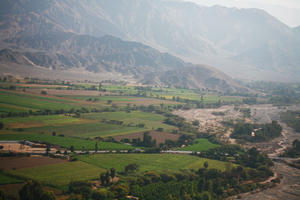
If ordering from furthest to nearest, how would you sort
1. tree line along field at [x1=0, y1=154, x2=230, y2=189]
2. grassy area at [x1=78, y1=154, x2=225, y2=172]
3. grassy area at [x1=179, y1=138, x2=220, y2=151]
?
grassy area at [x1=179, y1=138, x2=220, y2=151], grassy area at [x1=78, y1=154, x2=225, y2=172], tree line along field at [x1=0, y1=154, x2=230, y2=189]

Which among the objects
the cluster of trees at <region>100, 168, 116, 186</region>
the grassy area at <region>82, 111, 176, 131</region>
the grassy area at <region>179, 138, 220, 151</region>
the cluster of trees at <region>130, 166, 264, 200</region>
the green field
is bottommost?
the cluster of trees at <region>130, 166, 264, 200</region>

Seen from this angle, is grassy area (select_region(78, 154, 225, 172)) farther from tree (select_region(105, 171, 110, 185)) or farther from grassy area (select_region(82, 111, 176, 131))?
grassy area (select_region(82, 111, 176, 131))

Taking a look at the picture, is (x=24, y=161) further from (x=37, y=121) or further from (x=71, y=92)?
(x=71, y=92)

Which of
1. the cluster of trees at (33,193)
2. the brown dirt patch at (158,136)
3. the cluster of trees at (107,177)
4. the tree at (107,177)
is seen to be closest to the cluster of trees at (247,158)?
the brown dirt patch at (158,136)

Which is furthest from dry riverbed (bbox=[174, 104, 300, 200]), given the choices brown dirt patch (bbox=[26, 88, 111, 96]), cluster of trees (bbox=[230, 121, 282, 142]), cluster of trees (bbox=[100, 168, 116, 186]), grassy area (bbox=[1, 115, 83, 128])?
grassy area (bbox=[1, 115, 83, 128])

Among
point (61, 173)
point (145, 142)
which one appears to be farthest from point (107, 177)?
point (145, 142)

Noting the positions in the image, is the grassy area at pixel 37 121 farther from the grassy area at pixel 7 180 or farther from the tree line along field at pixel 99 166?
the grassy area at pixel 7 180
